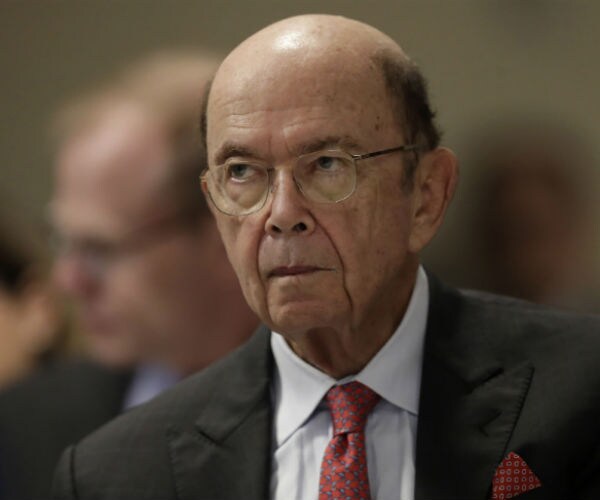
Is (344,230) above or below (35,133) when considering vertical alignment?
above

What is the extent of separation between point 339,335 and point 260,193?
34 centimetres

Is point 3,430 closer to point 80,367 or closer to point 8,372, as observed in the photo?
point 80,367

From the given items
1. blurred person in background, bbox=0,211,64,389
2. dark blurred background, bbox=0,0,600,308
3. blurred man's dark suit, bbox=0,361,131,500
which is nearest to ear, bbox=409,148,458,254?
blurred man's dark suit, bbox=0,361,131,500

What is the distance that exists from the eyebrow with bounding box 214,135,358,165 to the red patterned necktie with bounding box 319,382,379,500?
0.48 metres

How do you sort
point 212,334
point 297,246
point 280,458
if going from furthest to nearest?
point 212,334 < point 280,458 < point 297,246

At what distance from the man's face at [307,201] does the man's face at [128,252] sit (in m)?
1.41

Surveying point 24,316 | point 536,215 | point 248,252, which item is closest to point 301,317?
point 248,252

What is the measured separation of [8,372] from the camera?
14.6 ft

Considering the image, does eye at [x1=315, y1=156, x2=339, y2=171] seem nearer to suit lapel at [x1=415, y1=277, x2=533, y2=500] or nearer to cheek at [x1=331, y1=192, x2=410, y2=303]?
cheek at [x1=331, y1=192, x2=410, y2=303]

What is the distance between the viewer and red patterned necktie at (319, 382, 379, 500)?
216 cm

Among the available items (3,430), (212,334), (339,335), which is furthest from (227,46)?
(339,335)

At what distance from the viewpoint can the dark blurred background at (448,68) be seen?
187 inches

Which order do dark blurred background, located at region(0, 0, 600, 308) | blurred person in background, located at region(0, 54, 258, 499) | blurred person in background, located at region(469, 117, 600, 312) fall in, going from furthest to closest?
dark blurred background, located at region(0, 0, 600, 308)
blurred person in background, located at region(469, 117, 600, 312)
blurred person in background, located at region(0, 54, 258, 499)

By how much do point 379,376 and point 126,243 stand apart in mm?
1504
